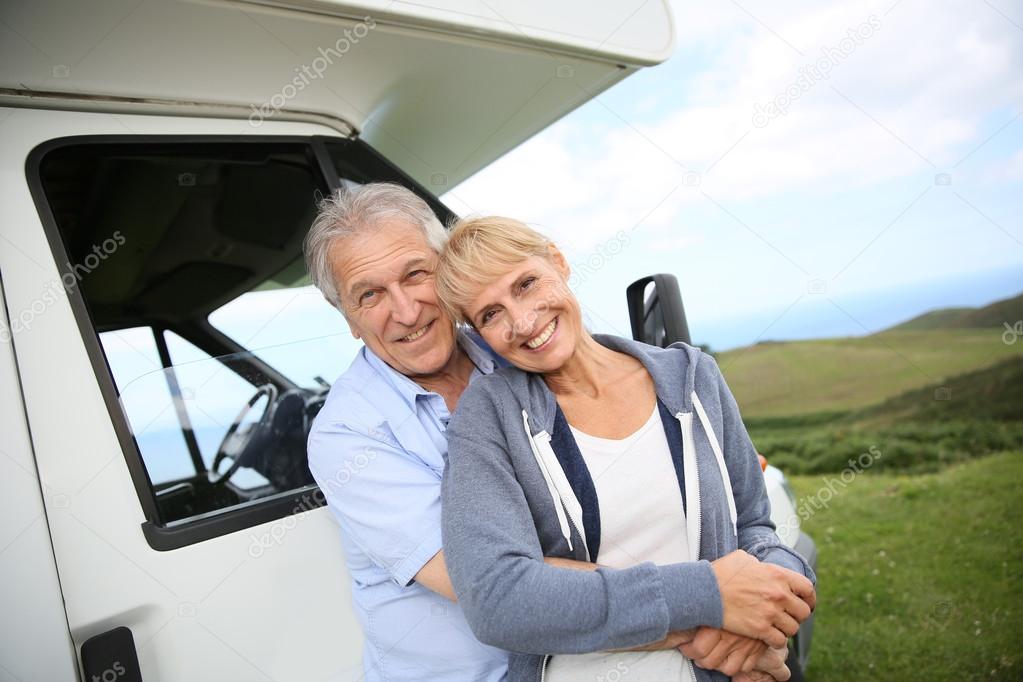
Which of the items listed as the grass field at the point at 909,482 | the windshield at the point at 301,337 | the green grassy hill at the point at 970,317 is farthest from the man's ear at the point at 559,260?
the green grassy hill at the point at 970,317

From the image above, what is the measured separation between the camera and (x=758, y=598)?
4.34ft

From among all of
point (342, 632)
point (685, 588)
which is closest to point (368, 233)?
point (342, 632)

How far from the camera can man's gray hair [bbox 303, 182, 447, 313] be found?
176 cm

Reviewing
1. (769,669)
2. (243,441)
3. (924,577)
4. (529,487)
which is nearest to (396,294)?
(529,487)

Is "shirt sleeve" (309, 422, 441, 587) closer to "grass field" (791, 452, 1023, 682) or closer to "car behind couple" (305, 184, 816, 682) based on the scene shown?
"car behind couple" (305, 184, 816, 682)

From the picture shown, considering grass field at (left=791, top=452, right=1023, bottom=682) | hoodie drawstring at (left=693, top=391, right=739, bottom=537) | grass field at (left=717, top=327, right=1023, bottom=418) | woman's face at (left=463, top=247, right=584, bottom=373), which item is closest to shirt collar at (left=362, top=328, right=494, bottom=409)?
woman's face at (left=463, top=247, right=584, bottom=373)

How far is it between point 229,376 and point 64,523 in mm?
720

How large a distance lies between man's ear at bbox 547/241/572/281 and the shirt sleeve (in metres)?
0.59

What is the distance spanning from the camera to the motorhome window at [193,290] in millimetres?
1729

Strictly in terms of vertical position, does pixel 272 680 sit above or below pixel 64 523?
below

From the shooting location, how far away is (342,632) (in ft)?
5.42

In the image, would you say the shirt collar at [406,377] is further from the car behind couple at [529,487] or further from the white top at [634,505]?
the white top at [634,505]

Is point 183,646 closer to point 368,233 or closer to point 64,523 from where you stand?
point 64,523

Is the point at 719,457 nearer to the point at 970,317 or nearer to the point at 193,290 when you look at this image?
the point at 193,290
